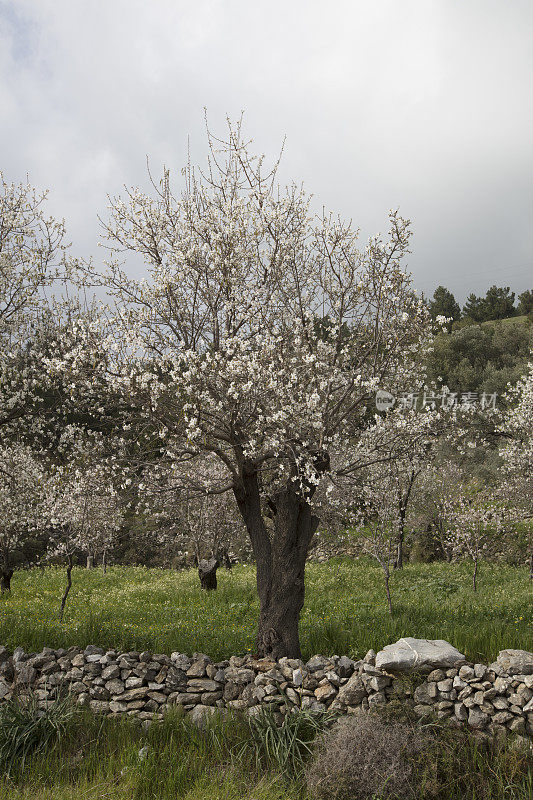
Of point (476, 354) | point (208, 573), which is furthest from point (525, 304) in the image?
point (208, 573)

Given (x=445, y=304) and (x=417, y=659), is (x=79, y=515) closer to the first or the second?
(x=417, y=659)

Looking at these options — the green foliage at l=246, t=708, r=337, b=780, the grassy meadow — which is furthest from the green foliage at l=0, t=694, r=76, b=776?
the green foliage at l=246, t=708, r=337, b=780

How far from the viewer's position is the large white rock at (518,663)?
7.25 m

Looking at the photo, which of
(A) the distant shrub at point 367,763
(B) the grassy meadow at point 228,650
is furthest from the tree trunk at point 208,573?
(A) the distant shrub at point 367,763

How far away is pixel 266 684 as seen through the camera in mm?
7910

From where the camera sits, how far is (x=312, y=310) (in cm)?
944

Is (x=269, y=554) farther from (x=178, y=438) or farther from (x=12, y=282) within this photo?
(x=12, y=282)

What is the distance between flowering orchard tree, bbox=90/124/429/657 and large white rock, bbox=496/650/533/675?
3.15 m

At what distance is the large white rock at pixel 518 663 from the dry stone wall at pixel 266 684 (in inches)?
0.5

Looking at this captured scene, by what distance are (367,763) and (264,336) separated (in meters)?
5.89

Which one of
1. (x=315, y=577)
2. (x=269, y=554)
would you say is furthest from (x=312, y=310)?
(x=315, y=577)

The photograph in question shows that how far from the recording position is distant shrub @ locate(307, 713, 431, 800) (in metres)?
5.93

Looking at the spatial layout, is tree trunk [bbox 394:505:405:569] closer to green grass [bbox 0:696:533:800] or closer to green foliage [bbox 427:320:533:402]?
green grass [bbox 0:696:533:800]

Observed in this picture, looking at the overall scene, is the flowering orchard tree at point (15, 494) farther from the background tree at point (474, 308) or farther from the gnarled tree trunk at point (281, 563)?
the background tree at point (474, 308)
